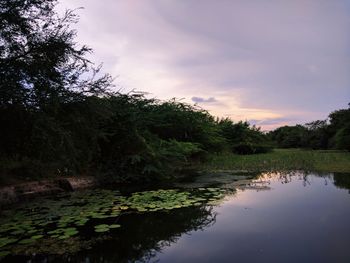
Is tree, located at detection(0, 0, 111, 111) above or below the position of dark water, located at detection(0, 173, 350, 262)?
above

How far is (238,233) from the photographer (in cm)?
577

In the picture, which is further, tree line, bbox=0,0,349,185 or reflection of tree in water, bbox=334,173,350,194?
reflection of tree in water, bbox=334,173,350,194

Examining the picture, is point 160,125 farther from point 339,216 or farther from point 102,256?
point 102,256

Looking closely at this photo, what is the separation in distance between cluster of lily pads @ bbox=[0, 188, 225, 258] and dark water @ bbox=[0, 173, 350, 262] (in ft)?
1.35

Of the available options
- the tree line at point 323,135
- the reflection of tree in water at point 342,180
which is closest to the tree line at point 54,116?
the reflection of tree in water at point 342,180

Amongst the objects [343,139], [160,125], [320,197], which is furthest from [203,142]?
[320,197]

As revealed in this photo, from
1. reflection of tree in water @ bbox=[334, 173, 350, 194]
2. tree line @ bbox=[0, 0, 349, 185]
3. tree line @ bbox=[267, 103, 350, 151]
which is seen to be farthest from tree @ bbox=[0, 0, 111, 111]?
tree line @ bbox=[267, 103, 350, 151]

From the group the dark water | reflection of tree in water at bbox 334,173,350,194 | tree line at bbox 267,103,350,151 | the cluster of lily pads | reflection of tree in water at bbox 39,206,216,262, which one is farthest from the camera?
tree line at bbox 267,103,350,151

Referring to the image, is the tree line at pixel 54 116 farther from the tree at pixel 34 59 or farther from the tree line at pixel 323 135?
the tree line at pixel 323 135

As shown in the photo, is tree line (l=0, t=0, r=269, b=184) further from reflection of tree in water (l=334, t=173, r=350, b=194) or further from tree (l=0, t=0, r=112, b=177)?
reflection of tree in water (l=334, t=173, r=350, b=194)

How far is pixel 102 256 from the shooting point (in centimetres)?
484

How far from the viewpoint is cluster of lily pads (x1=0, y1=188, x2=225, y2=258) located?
18.9 feet

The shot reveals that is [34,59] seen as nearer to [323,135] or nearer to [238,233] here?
[238,233]

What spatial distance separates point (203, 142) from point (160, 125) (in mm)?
3760
